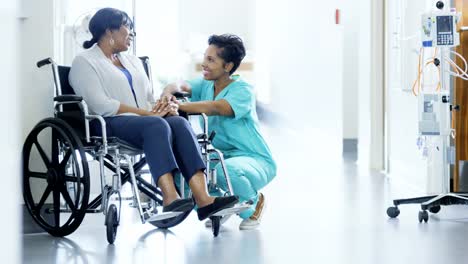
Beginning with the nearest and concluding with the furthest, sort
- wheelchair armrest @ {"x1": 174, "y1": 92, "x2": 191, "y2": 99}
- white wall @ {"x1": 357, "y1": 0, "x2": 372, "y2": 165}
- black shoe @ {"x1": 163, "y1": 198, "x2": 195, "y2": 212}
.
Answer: black shoe @ {"x1": 163, "y1": 198, "x2": 195, "y2": 212}
wheelchair armrest @ {"x1": 174, "y1": 92, "x2": 191, "y2": 99}
white wall @ {"x1": 357, "y1": 0, "x2": 372, "y2": 165}

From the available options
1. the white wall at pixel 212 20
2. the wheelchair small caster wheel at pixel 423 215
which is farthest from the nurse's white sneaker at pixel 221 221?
the white wall at pixel 212 20

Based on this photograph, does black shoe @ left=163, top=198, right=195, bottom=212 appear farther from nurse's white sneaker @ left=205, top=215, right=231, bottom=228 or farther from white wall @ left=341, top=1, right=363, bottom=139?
white wall @ left=341, top=1, right=363, bottom=139

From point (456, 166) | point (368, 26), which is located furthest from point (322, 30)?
point (456, 166)

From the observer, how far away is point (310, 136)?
28.1 feet

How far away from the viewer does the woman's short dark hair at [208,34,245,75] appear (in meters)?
3.77

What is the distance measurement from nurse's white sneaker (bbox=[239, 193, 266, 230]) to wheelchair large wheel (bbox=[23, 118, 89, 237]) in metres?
0.71

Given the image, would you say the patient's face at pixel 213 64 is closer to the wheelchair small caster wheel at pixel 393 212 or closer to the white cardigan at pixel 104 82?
the white cardigan at pixel 104 82

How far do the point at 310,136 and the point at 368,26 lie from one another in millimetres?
2243

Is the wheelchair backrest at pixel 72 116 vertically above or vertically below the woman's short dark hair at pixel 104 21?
below

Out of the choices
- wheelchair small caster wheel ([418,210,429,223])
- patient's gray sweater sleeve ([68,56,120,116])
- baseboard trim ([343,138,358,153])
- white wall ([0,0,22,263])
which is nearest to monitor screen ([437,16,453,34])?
wheelchair small caster wheel ([418,210,429,223])

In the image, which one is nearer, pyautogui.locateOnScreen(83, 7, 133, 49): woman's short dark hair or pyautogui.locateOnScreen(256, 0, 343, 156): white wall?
pyautogui.locateOnScreen(83, 7, 133, 49): woman's short dark hair

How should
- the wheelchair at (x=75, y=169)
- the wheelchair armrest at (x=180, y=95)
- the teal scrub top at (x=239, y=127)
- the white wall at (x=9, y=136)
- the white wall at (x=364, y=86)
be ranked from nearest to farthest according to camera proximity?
1. the white wall at (x=9, y=136)
2. the wheelchair at (x=75, y=169)
3. the wheelchair armrest at (x=180, y=95)
4. the teal scrub top at (x=239, y=127)
5. the white wall at (x=364, y=86)

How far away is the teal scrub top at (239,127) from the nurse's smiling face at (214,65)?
71 mm

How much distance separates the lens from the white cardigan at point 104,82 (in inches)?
135
